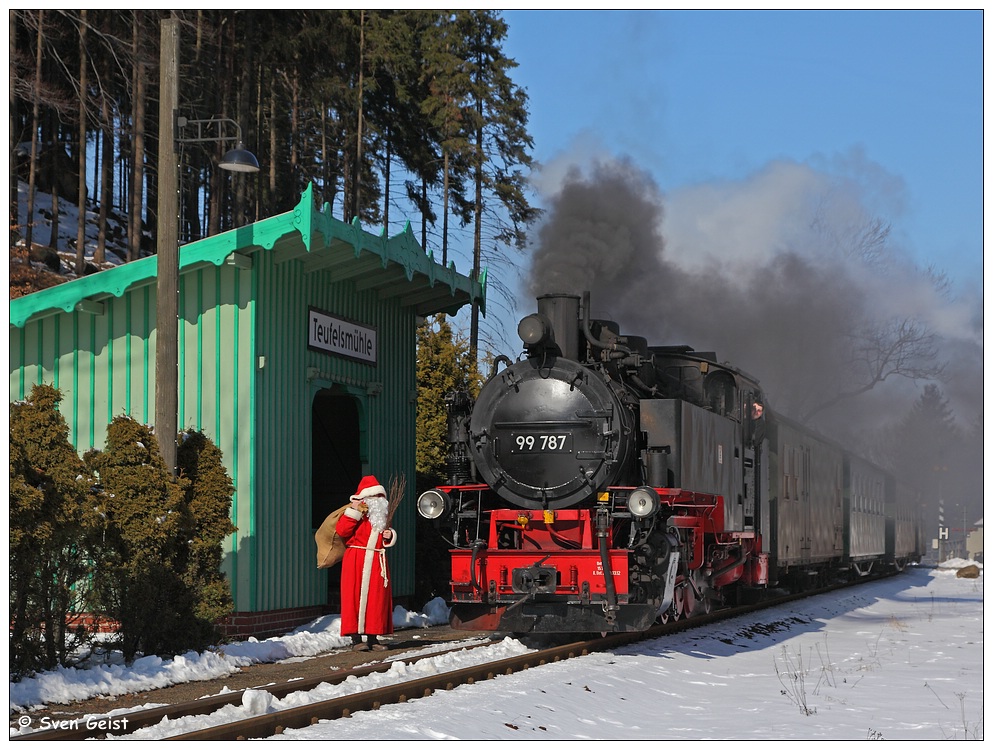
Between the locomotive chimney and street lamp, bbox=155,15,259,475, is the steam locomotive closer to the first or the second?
the locomotive chimney

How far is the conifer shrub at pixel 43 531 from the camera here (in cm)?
848

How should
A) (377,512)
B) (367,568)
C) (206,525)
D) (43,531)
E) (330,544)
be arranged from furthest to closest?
1. (330,544)
2. (377,512)
3. (367,568)
4. (206,525)
5. (43,531)

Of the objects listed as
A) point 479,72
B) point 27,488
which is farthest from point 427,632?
point 479,72

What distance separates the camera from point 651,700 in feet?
30.9

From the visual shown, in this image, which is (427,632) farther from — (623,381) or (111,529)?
(111,529)

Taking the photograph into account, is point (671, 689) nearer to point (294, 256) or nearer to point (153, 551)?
point (153, 551)

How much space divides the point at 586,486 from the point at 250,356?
12.7ft

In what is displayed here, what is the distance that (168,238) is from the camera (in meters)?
11.8

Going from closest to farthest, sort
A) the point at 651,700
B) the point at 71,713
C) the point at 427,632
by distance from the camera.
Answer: the point at 71,713, the point at 651,700, the point at 427,632

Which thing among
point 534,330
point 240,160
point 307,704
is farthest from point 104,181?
point 307,704

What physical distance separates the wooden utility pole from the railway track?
3.55m

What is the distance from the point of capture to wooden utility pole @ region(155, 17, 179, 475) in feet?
38.1

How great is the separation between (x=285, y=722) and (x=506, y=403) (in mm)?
5677

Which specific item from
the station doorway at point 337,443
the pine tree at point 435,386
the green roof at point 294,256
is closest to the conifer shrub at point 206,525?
the green roof at point 294,256
